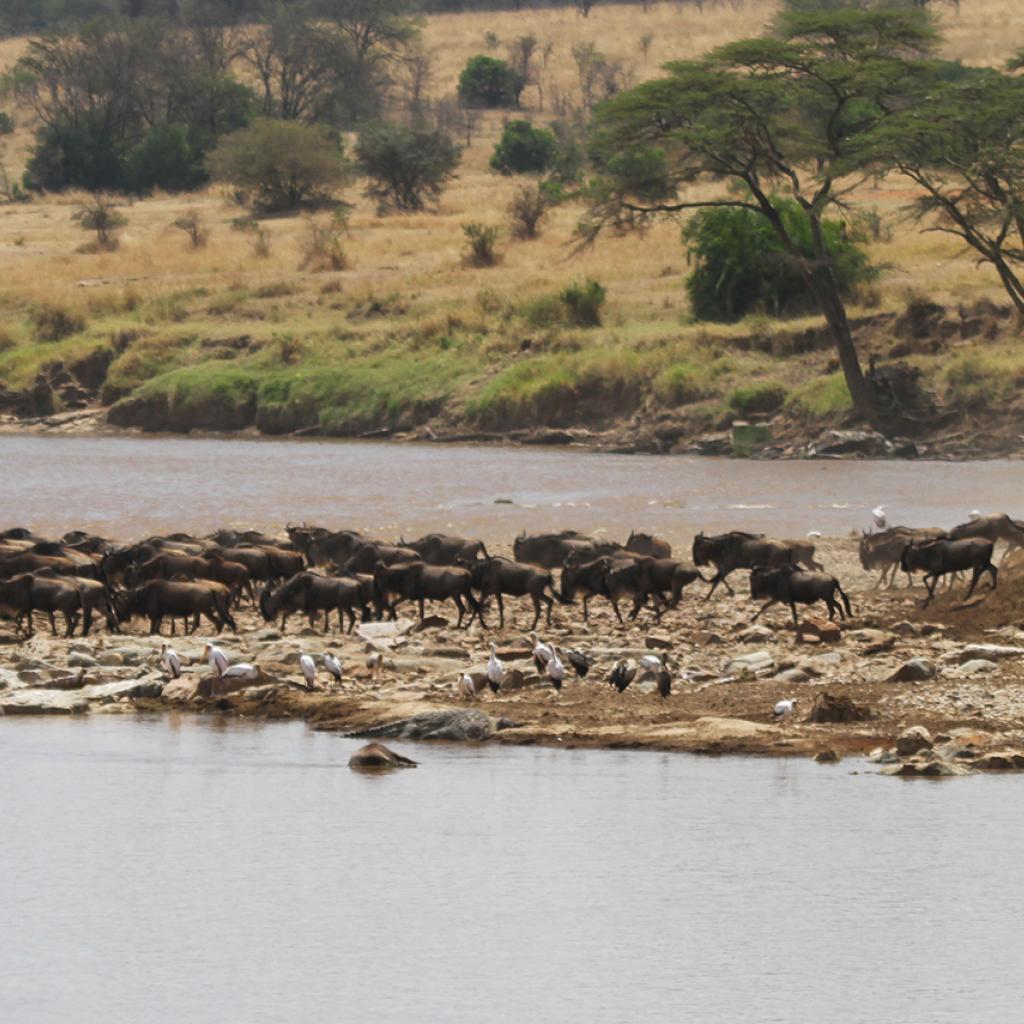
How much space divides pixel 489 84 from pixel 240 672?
8748cm

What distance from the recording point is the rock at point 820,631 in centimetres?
1691

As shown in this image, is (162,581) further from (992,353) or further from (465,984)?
(992,353)

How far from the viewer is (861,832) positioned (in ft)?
39.2

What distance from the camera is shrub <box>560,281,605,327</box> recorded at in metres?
49.1

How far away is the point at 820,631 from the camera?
17.0m

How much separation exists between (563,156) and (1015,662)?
5834 cm

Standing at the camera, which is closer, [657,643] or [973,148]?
[657,643]

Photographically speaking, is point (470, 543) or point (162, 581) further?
point (470, 543)

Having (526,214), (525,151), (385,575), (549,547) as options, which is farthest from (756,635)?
(525,151)

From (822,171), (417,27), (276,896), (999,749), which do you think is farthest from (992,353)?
(417,27)

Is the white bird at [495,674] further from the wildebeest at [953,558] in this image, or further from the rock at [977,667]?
the wildebeest at [953,558]

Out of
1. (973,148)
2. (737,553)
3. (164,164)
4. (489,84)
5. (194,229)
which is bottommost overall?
(737,553)

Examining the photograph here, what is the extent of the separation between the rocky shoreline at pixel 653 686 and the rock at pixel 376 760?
2.22 ft

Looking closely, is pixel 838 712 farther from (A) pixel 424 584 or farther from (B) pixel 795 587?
(A) pixel 424 584
